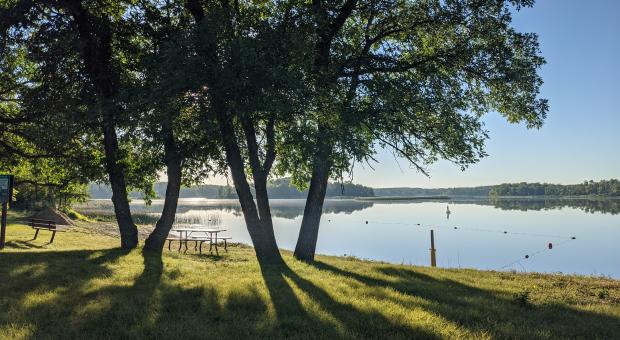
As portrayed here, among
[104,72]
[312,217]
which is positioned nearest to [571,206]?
[312,217]

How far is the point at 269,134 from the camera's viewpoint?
1591 cm

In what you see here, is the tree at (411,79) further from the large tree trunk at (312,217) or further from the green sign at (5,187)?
the green sign at (5,187)

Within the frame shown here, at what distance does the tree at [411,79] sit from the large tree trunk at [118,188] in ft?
23.3

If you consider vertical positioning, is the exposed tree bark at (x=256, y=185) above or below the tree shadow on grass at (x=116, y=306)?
above

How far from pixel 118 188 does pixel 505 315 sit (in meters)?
15.5

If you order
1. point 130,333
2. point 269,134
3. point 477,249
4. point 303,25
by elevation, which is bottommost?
point 477,249

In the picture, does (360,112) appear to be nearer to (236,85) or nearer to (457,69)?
(236,85)

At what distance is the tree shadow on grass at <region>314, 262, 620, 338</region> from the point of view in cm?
732

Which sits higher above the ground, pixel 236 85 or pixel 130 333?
pixel 236 85

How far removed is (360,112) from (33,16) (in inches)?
468

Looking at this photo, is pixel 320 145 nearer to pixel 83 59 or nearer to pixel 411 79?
pixel 411 79

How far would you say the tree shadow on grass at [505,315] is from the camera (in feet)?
24.0

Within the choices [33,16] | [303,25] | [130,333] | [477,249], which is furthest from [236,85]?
[477,249]

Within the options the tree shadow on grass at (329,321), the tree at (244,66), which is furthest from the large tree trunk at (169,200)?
the tree shadow on grass at (329,321)
